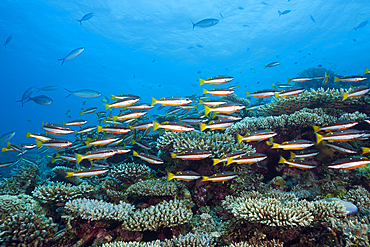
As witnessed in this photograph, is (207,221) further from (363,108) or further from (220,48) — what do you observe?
(220,48)

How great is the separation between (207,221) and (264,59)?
6805 cm

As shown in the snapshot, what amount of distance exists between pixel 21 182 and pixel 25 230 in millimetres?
3234

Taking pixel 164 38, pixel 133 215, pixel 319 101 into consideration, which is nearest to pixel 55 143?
pixel 133 215

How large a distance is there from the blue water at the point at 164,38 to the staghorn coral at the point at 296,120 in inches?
930

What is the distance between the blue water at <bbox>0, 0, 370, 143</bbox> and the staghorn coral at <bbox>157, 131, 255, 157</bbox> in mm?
25049

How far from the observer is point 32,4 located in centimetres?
3297

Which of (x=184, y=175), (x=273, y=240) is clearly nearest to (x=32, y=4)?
(x=184, y=175)


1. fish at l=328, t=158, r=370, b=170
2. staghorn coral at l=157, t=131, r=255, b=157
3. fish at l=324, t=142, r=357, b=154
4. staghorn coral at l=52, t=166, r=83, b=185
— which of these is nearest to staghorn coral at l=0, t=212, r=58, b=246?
staghorn coral at l=52, t=166, r=83, b=185

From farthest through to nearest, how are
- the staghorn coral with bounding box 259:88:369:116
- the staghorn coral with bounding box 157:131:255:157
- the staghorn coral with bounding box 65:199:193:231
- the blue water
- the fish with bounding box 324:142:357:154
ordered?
the blue water → the staghorn coral with bounding box 259:88:369:116 → the staghorn coral with bounding box 157:131:255:157 → the fish with bounding box 324:142:357:154 → the staghorn coral with bounding box 65:199:193:231

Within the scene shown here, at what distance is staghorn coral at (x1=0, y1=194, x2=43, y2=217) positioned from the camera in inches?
134

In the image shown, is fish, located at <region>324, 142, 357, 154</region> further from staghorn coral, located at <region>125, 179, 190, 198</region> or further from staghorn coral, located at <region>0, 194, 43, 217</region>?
staghorn coral, located at <region>0, 194, 43, 217</region>

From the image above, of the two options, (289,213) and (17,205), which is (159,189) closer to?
(289,213)

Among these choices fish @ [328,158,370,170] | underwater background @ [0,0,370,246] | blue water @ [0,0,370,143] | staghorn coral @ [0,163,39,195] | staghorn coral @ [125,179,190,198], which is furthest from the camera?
blue water @ [0,0,370,143]

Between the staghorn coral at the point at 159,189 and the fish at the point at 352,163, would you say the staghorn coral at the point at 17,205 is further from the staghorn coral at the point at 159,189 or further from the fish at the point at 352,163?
the fish at the point at 352,163
